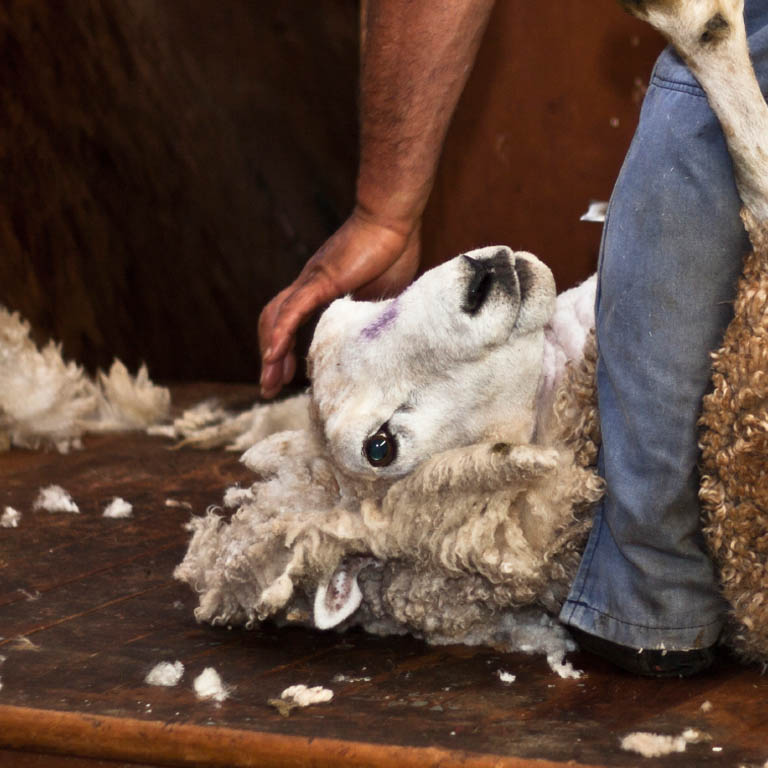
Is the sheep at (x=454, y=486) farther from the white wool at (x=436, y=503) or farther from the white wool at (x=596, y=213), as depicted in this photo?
the white wool at (x=596, y=213)

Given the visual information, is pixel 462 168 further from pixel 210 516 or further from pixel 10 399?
pixel 210 516

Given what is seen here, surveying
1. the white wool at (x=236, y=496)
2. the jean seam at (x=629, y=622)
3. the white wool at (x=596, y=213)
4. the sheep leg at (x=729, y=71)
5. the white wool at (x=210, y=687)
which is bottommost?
the white wool at (x=210, y=687)

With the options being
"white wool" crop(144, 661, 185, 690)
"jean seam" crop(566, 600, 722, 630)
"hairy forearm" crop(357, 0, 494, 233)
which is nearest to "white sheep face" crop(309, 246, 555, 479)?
"jean seam" crop(566, 600, 722, 630)

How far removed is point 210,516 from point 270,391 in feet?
1.07

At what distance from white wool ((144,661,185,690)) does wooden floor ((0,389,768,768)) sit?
11mm

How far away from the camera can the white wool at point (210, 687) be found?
1.33 m

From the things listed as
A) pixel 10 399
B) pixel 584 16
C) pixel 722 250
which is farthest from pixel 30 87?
pixel 722 250

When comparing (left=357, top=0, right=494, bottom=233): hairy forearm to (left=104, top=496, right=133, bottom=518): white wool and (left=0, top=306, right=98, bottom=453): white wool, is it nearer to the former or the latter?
(left=104, top=496, right=133, bottom=518): white wool

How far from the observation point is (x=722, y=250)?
1.26 metres

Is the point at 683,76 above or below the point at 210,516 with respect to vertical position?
above

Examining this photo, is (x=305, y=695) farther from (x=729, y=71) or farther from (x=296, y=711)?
(x=729, y=71)

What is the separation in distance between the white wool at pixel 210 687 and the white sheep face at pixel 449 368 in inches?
11.6

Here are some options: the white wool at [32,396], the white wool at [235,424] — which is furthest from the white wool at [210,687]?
the white wool at [32,396]

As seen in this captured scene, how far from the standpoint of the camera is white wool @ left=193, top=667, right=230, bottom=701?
1.33m
